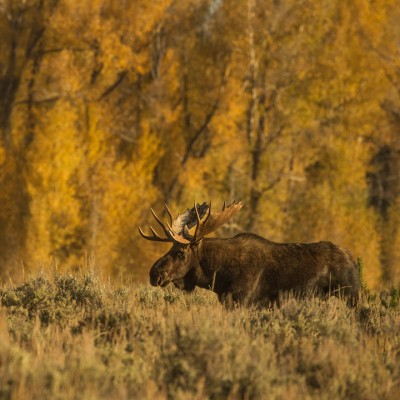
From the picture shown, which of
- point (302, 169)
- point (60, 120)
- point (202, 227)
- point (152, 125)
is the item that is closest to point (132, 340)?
point (202, 227)

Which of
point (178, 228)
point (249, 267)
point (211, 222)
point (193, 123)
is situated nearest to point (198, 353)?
point (249, 267)

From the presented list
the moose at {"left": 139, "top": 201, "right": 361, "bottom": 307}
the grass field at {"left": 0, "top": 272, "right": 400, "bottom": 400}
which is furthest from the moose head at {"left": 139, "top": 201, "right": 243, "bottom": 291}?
the grass field at {"left": 0, "top": 272, "right": 400, "bottom": 400}

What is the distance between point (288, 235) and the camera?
107 ft

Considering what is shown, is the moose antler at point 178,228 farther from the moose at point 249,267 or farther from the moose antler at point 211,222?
the moose antler at point 211,222

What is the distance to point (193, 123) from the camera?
32.3m

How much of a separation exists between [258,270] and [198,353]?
3.23m

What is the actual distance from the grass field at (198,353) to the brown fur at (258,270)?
623 mm

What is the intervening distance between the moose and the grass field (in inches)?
24.5

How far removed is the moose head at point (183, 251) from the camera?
10.0 m

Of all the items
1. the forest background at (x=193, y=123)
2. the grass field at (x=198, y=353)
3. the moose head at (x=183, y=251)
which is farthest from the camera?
the forest background at (x=193, y=123)

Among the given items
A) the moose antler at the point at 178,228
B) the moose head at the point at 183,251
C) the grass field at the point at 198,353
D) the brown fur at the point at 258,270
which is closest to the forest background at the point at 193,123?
the moose antler at the point at 178,228

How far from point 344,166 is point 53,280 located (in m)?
24.4

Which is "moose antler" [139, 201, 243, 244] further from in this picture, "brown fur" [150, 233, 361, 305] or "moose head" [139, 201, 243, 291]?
"brown fur" [150, 233, 361, 305]

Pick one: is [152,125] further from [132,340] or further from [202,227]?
[132,340]
